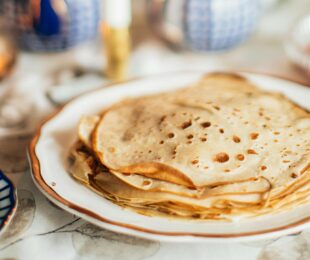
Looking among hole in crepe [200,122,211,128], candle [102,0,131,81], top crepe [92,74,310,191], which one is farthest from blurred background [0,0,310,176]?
hole in crepe [200,122,211,128]

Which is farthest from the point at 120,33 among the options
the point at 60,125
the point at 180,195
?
the point at 180,195

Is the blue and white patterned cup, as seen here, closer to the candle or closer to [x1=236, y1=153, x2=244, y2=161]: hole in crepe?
the candle

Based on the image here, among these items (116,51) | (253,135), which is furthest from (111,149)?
(116,51)

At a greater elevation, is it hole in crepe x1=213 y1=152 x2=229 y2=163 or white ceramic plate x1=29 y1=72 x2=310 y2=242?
hole in crepe x1=213 y1=152 x2=229 y2=163

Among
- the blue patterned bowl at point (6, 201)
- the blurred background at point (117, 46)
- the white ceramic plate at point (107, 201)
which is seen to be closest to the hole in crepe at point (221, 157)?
the white ceramic plate at point (107, 201)

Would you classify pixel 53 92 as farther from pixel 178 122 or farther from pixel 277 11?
pixel 277 11

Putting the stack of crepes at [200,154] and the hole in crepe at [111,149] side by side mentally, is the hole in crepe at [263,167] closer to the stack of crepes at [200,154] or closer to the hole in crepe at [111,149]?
the stack of crepes at [200,154]
